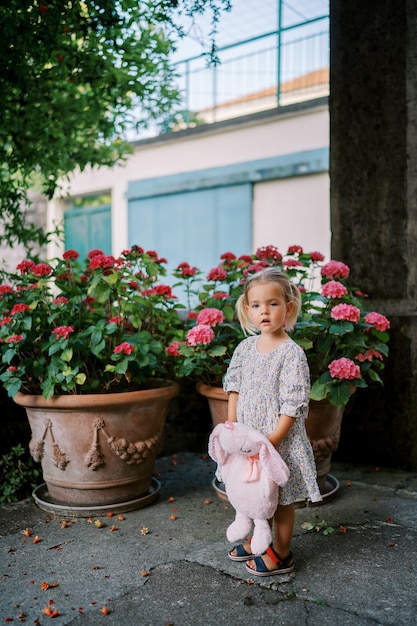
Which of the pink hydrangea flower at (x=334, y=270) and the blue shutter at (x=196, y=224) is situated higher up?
the blue shutter at (x=196, y=224)

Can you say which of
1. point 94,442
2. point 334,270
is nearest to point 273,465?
point 94,442

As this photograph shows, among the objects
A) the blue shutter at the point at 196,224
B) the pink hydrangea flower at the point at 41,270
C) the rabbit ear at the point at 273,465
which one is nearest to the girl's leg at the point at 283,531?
the rabbit ear at the point at 273,465

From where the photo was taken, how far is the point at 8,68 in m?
3.40

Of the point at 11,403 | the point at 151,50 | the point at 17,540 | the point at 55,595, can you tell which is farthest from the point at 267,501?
the point at 151,50

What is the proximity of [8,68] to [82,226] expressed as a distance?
282 inches

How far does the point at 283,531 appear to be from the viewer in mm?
2305

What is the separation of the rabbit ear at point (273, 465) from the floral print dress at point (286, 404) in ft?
0.43

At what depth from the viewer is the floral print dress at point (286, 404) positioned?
2.23 metres

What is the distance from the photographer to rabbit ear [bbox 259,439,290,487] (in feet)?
7.06

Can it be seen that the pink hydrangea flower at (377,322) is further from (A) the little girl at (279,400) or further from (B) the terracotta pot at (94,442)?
(B) the terracotta pot at (94,442)

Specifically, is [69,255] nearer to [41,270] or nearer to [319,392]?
[41,270]

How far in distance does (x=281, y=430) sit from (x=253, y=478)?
8.1 inches

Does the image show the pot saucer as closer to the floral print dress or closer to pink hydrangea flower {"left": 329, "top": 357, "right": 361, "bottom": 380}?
the floral print dress

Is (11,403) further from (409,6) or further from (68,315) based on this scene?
(409,6)
